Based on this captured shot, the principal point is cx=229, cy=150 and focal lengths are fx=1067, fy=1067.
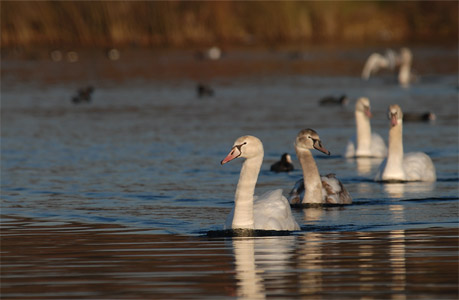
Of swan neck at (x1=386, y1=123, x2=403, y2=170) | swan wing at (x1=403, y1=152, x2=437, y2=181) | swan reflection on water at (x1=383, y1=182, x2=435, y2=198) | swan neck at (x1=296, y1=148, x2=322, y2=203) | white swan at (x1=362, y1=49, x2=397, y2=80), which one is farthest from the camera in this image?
white swan at (x1=362, y1=49, x2=397, y2=80)

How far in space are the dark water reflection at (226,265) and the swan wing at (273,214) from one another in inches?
7.6

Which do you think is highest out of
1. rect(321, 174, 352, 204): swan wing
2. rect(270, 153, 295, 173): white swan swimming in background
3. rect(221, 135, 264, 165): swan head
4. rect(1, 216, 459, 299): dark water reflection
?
rect(270, 153, 295, 173): white swan swimming in background

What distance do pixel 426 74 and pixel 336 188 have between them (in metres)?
29.4

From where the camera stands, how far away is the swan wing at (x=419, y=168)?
50.6 feet

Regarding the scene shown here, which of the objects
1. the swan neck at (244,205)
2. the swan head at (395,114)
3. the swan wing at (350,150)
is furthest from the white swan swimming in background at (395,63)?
the swan neck at (244,205)

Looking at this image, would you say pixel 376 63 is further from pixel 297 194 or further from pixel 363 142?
pixel 297 194

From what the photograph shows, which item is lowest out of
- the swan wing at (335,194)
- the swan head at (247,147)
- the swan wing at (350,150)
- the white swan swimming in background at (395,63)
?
the swan wing at (335,194)

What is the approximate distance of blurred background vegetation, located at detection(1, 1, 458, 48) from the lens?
172 ft

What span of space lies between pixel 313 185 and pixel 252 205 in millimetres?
2588

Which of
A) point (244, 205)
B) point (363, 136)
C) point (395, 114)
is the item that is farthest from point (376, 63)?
point (244, 205)

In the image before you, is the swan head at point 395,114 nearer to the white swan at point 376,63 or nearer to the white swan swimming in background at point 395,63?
the white swan swimming in background at point 395,63

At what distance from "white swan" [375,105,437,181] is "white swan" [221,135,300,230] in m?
4.70

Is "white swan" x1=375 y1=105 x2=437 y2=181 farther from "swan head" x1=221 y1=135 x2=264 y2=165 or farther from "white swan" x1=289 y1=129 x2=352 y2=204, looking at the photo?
"swan head" x1=221 y1=135 x2=264 y2=165

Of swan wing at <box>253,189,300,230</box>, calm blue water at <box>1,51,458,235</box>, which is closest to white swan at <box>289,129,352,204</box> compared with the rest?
calm blue water at <box>1,51,458,235</box>
